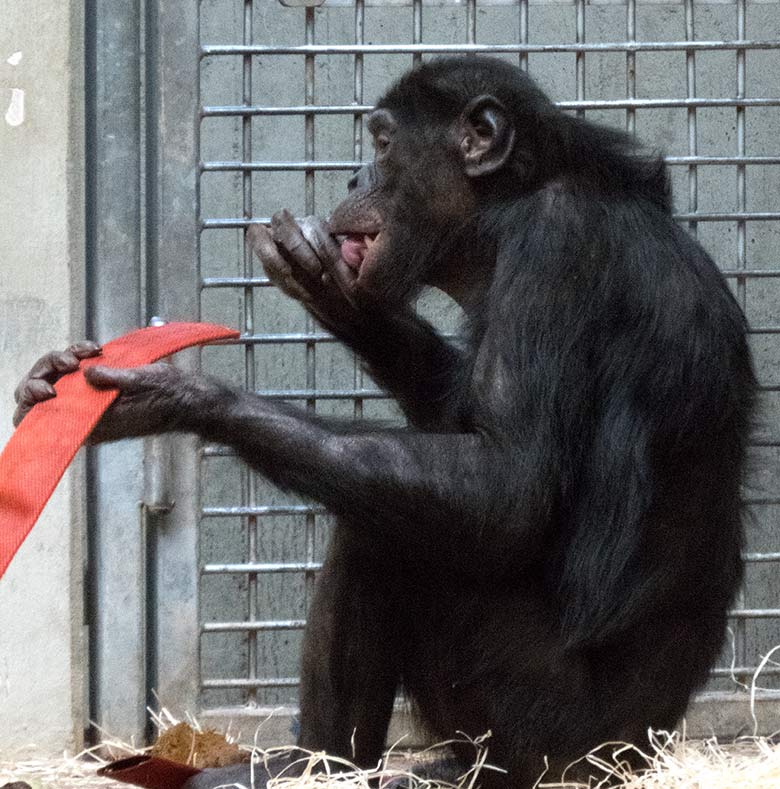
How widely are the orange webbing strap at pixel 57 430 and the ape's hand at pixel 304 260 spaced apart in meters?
0.26

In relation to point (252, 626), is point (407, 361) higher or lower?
higher

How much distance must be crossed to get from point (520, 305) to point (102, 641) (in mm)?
1620

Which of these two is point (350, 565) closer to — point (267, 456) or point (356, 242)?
point (267, 456)

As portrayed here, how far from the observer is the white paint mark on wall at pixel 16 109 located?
3570 mm

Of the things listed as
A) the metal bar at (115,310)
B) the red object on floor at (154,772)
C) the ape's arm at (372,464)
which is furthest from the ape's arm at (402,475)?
the metal bar at (115,310)

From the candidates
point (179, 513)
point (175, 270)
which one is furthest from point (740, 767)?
point (175, 270)

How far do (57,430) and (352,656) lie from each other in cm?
81

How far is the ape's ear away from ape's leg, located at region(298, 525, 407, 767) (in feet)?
2.57

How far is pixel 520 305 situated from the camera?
2658 mm

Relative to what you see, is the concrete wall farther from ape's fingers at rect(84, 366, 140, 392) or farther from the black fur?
ape's fingers at rect(84, 366, 140, 392)

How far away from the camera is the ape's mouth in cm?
306

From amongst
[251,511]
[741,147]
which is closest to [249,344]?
[251,511]

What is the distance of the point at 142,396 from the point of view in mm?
2584

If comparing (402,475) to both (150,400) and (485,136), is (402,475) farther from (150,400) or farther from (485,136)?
(485,136)
